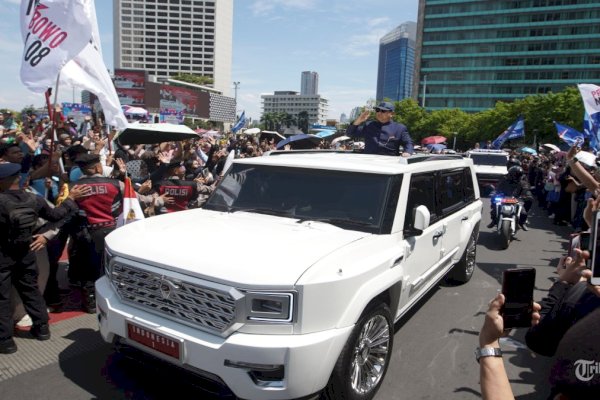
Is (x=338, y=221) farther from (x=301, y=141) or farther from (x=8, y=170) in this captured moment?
(x=301, y=141)

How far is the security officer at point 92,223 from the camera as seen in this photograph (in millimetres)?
4934

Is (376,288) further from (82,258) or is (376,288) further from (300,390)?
(82,258)

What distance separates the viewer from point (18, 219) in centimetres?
394

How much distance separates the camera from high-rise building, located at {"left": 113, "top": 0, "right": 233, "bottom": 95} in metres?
160

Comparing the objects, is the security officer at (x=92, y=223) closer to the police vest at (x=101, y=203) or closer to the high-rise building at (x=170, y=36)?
the police vest at (x=101, y=203)

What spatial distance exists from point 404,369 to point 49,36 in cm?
527

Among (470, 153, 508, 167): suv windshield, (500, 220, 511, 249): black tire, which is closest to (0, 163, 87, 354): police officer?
(500, 220, 511, 249): black tire

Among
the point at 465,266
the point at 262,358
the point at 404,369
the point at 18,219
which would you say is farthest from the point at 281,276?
the point at 465,266

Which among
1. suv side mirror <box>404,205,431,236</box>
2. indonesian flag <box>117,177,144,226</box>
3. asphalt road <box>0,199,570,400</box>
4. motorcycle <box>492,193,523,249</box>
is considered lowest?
asphalt road <box>0,199,570,400</box>

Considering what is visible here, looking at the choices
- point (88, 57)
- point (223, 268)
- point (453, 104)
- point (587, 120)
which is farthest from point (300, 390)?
point (453, 104)

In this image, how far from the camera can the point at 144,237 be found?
3.44 m

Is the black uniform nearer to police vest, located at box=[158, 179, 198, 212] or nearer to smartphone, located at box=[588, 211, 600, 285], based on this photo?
police vest, located at box=[158, 179, 198, 212]

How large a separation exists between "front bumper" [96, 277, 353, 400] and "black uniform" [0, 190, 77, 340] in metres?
2.05

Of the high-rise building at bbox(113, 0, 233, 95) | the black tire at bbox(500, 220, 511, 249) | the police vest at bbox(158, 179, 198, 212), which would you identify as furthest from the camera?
the high-rise building at bbox(113, 0, 233, 95)
